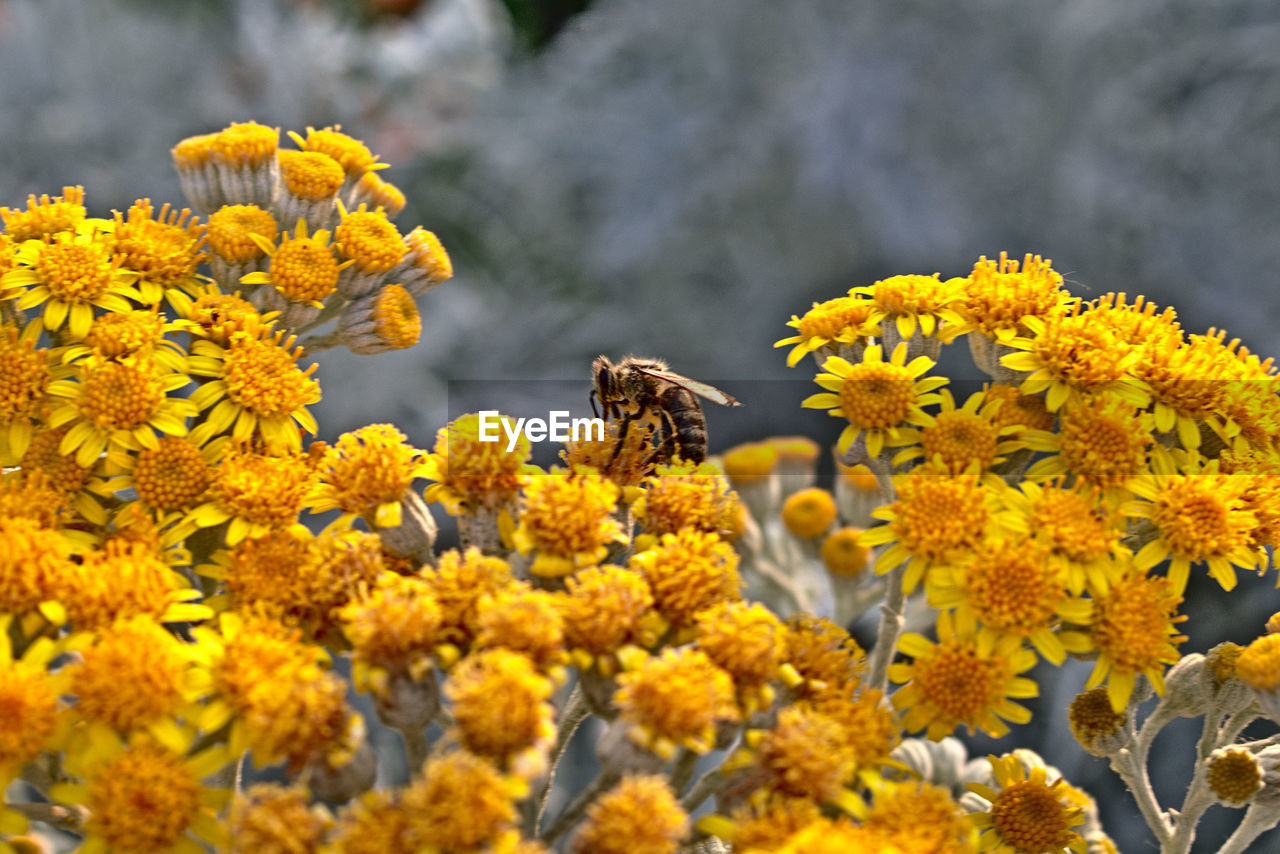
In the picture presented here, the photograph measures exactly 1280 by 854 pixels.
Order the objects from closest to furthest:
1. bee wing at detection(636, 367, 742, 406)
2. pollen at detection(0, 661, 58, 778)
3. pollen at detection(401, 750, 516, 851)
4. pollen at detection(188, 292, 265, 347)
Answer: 1. pollen at detection(401, 750, 516, 851)
2. pollen at detection(0, 661, 58, 778)
3. pollen at detection(188, 292, 265, 347)
4. bee wing at detection(636, 367, 742, 406)

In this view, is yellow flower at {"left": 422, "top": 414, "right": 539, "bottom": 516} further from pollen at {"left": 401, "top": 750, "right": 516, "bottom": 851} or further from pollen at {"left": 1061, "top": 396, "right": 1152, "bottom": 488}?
pollen at {"left": 1061, "top": 396, "right": 1152, "bottom": 488}

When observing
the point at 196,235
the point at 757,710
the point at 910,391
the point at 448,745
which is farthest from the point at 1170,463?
the point at 196,235

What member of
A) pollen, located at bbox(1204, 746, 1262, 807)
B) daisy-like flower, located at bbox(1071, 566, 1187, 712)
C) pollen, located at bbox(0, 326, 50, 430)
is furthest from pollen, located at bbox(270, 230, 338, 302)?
pollen, located at bbox(1204, 746, 1262, 807)

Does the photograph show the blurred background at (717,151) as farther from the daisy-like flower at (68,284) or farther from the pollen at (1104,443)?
the daisy-like flower at (68,284)

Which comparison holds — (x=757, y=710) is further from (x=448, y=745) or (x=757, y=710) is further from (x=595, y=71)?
(x=595, y=71)

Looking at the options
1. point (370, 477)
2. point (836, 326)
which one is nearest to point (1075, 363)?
point (836, 326)

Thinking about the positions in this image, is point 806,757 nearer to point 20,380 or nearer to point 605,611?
point 605,611

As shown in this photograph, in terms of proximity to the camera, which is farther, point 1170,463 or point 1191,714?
point 1191,714
